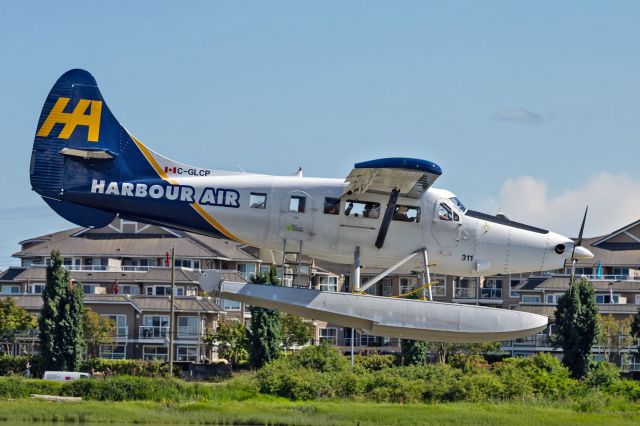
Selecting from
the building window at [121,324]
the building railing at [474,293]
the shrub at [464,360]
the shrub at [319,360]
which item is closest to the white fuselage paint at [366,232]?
the shrub at [319,360]

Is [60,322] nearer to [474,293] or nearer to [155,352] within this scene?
[155,352]

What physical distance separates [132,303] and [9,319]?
24.8 ft

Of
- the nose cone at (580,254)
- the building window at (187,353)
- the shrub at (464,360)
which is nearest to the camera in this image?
the nose cone at (580,254)

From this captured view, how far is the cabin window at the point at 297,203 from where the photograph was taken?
28812 mm

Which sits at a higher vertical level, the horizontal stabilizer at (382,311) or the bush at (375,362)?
the horizontal stabilizer at (382,311)

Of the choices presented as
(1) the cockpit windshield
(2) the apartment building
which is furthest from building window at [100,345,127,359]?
(1) the cockpit windshield

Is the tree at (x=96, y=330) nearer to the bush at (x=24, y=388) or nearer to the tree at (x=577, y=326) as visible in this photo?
the bush at (x=24, y=388)

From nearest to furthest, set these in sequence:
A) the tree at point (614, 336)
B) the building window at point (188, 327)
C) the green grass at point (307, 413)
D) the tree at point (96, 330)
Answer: the green grass at point (307, 413)
the tree at point (96, 330)
the tree at point (614, 336)
the building window at point (188, 327)

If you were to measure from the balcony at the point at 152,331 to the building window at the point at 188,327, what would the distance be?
0.78 meters

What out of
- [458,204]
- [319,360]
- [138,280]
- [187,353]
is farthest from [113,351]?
[458,204]

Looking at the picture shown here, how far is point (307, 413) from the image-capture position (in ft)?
136

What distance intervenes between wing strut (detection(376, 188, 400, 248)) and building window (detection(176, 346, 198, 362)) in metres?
46.8

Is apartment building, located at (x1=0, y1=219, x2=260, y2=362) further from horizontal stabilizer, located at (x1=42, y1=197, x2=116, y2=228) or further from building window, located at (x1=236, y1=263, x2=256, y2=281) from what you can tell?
horizontal stabilizer, located at (x1=42, y1=197, x2=116, y2=228)

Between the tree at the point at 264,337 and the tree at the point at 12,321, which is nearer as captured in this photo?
the tree at the point at 264,337
